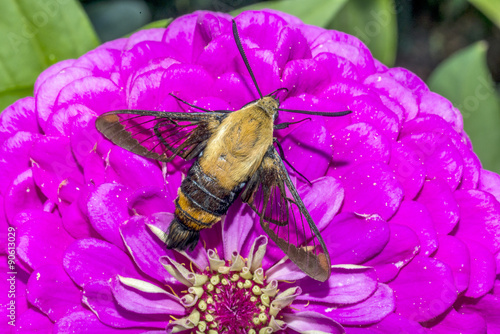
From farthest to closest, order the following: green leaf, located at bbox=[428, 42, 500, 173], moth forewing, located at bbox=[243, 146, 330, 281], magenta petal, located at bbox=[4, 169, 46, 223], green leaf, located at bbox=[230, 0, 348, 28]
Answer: green leaf, located at bbox=[428, 42, 500, 173] → green leaf, located at bbox=[230, 0, 348, 28] → magenta petal, located at bbox=[4, 169, 46, 223] → moth forewing, located at bbox=[243, 146, 330, 281]

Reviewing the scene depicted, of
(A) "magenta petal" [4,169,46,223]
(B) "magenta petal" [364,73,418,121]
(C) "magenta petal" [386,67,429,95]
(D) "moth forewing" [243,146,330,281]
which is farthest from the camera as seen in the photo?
(C) "magenta petal" [386,67,429,95]

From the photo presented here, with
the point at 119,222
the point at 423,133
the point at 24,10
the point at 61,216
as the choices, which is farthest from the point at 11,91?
the point at 423,133

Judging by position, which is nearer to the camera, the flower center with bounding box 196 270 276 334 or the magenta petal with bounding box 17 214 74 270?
the magenta petal with bounding box 17 214 74 270

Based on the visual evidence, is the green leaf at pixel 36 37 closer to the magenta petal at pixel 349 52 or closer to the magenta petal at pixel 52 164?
the magenta petal at pixel 52 164

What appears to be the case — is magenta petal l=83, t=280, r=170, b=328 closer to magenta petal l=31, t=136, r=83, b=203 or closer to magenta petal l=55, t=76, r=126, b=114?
magenta petal l=31, t=136, r=83, b=203

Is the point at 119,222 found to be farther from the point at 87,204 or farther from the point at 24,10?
the point at 24,10

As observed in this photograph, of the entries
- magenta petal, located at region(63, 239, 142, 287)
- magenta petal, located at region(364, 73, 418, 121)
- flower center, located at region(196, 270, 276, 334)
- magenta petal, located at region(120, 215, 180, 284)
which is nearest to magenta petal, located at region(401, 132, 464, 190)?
magenta petal, located at region(364, 73, 418, 121)

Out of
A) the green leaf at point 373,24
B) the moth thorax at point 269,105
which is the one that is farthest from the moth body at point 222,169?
the green leaf at point 373,24
